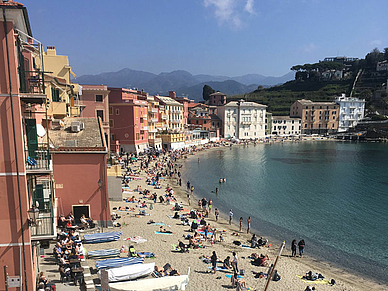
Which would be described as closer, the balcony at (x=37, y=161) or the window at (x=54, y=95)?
the balcony at (x=37, y=161)

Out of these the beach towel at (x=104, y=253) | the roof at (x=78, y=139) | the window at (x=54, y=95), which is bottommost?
the beach towel at (x=104, y=253)

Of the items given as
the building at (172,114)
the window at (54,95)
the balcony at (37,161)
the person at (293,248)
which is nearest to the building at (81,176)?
the window at (54,95)

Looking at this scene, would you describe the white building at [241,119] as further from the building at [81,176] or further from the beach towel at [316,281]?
the beach towel at [316,281]

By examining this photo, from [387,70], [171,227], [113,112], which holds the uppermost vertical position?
[387,70]

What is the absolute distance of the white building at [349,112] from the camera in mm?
106562

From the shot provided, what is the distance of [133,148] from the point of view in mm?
50125

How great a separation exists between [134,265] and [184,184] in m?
25.8

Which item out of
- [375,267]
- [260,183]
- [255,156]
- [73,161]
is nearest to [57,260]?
[73,161]

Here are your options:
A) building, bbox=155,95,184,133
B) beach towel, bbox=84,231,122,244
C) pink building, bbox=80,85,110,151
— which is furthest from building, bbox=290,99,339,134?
beach towel, bbox=84,231,122,244

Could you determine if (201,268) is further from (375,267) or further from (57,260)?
(375,267)

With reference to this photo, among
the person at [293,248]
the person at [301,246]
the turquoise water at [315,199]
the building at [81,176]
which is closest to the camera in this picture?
the building at [81,176]

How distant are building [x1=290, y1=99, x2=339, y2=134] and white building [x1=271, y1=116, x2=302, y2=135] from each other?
365 cm

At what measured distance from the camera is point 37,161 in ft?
25.4

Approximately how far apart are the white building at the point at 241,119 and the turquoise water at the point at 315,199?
31.9 metres
